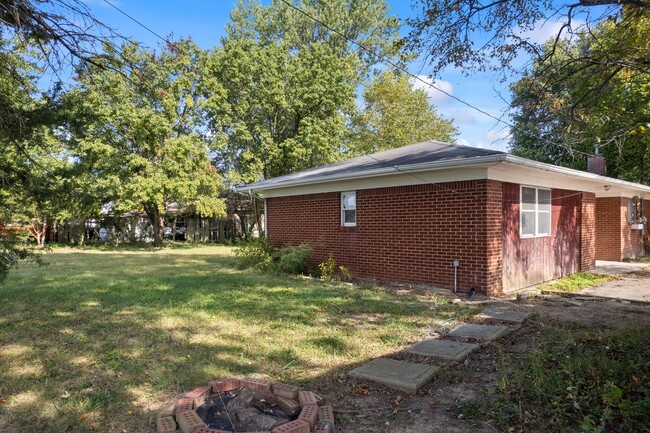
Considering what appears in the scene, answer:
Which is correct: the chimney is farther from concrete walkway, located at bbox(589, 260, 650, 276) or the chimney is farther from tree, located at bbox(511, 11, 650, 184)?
tree, located at bbox(511, 11, 650, 184)

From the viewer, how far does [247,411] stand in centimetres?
309

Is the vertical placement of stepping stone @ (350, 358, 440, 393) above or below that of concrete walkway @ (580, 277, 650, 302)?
below

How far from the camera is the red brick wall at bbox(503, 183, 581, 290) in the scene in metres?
8.66

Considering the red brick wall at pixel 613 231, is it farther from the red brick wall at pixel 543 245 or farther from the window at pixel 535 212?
the window at pixel 535 212

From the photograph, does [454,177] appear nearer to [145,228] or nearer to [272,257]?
[272,257]

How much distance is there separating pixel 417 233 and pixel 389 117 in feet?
69.4

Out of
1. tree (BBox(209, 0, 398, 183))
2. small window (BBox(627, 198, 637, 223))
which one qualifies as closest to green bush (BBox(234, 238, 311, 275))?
tree (BBox(209, 0, 398, 183))

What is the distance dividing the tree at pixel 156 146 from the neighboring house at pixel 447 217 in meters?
9.23

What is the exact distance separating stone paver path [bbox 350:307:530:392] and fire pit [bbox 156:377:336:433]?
2.62 ft

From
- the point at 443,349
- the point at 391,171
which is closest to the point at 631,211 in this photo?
the point at 391,171

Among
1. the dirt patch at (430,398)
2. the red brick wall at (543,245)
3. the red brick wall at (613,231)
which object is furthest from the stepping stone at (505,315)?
the red brick wall at (613,231)

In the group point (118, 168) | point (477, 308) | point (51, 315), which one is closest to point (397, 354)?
point (477, 308)

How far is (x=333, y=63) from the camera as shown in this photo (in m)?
24.7

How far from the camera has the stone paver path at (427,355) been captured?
3.79 metres
